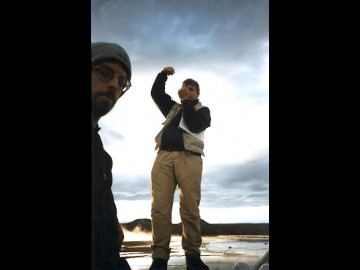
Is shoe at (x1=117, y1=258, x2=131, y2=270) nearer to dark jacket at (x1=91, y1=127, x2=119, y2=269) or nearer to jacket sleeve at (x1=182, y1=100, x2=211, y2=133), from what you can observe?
dark jacket at (x1=91, y1=127, x2=119, y2=269)

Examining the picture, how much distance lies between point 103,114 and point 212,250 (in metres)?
1.18

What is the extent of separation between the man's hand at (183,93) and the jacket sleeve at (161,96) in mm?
76

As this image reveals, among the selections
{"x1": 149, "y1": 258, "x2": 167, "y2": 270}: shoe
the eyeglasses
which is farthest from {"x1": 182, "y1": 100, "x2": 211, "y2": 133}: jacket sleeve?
{"x1": 149, "y1": 258, "x2": 167, "y2": 270}: shoe

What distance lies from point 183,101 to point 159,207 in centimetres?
73

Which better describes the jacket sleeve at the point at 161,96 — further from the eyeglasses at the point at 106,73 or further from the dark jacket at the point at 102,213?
the dark jacket at the point at 102,213

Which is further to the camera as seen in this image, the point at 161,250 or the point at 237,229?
the point at 237,229

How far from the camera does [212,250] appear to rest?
3.34 meters

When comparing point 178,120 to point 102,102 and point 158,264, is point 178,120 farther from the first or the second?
point 158,264

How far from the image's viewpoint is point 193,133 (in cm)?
337

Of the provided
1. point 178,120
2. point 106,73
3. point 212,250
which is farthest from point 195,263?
point 106,73

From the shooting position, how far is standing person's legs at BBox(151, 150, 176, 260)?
324 cm

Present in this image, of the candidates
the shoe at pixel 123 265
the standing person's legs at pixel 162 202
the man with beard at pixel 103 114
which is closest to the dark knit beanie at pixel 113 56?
the man with beard at pixel 103 114
